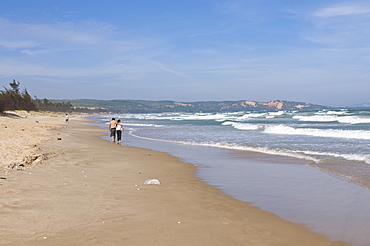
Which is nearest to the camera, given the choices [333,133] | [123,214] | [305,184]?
[123,214]

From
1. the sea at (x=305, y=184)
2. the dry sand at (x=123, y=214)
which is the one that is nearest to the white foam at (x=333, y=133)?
the sea at (x=305, y=184)

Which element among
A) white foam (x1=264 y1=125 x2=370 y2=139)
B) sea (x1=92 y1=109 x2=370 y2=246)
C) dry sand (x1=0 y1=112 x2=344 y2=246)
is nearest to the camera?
dry sand (x1=0 y1=112 x2=344 y2=246)

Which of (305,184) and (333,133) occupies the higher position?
(333,133)

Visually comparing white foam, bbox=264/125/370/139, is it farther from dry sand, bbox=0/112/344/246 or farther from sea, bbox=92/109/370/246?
dry sand, bbox=0/112/344/246

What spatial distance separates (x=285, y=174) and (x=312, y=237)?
206 inches

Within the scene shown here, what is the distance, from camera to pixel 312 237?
189 inches

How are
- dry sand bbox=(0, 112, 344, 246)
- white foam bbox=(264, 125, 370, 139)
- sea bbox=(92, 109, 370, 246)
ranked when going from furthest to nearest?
white foam bbox=(264, 125, 370, 139) → sea bbox=(92, 109, 370, 246) → dry sand bbox=(0, 112, 344, 246)

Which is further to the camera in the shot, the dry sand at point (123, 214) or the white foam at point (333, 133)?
the white foam at point (333, 133)

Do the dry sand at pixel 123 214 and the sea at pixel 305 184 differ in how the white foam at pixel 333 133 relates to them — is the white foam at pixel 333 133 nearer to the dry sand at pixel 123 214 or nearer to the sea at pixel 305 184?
the sea at pixel 305 184

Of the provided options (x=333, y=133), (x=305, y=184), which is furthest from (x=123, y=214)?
(x=333, y=133)

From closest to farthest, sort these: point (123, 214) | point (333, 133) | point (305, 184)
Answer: point (123, 214) < point (305, 184) < point (333, 133)

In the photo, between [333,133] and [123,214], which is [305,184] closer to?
[123,214]

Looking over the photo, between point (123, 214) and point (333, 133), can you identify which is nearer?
point (123, 214)

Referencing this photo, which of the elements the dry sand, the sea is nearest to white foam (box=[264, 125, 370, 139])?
the sea
